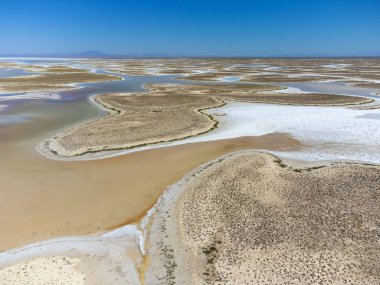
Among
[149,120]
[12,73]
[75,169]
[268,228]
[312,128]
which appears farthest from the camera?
[12,73]

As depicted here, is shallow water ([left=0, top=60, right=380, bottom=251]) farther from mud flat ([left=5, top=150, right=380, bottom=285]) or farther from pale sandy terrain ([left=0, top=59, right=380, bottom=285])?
mud flat ([left=5, top=150, right=380, bottom=285])

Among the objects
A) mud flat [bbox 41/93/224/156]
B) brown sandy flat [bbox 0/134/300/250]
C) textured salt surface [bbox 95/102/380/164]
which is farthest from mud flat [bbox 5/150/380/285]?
mud flat [bbox 41/93/224/156]

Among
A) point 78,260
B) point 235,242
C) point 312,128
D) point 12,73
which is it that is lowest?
point 78,260

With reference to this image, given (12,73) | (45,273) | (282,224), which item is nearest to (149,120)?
(282,224)

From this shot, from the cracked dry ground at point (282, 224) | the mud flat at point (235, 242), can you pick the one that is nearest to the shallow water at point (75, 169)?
the mud flat at point (235, 242)

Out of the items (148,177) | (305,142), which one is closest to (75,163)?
(148,177)

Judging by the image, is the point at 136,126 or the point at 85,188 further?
the point at 136,126

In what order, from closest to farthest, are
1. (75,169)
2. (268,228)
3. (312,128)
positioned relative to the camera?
(268,228)
(75,169)
(312,128)

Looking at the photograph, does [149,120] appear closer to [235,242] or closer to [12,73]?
[235,242]
